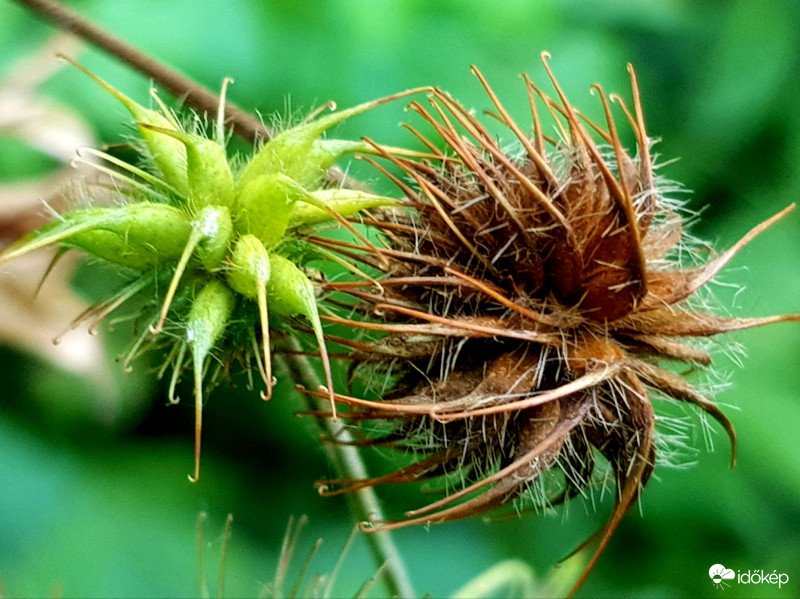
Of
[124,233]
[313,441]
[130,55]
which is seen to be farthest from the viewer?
[313,441]

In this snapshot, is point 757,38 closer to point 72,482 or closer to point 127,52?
point 127,52

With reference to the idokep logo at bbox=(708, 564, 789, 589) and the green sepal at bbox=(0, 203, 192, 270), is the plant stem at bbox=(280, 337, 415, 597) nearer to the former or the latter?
the green sepal at bbox=(0, 203, 192, 270)

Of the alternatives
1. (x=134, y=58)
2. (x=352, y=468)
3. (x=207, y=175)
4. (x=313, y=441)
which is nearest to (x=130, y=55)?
(x=134, y=58)

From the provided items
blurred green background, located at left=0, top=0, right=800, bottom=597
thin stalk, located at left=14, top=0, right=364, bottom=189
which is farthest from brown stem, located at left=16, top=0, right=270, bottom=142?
blurred green background, located at left=0, top=0, right=800, bottom=597

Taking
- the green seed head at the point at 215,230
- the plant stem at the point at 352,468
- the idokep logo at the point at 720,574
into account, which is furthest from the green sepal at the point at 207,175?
the idokep logo at the point at 720,574

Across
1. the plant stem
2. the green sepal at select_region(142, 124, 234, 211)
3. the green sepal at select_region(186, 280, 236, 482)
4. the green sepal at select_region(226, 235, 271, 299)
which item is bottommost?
the plant stem

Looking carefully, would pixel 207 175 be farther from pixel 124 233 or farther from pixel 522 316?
pixel 522 316
